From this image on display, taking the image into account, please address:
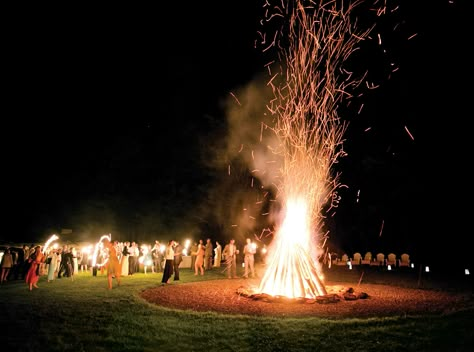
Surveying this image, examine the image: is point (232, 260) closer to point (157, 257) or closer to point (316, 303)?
point (157, 257)

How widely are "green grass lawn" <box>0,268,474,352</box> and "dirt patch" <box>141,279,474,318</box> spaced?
89 cm

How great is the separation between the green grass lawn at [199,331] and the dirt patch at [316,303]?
89cm

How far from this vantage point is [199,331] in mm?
8078

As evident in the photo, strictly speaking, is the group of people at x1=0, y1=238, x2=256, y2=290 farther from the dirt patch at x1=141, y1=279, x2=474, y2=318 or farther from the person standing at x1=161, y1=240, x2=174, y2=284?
the dirt patch at x1=141, y1=279, x2=474, y2=318

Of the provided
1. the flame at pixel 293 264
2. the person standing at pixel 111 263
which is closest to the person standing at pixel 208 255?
the person standing at pixel 111 263

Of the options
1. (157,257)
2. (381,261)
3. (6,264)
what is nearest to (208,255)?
(157,257)

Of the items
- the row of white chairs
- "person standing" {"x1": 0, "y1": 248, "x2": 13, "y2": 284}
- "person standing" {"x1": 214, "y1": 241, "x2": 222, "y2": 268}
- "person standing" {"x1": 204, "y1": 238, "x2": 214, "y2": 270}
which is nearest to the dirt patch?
"person standing" {"x1": 0, "y1": 248, "x2": 13, "y2": 284}

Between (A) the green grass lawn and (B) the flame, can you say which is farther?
(B) the flame

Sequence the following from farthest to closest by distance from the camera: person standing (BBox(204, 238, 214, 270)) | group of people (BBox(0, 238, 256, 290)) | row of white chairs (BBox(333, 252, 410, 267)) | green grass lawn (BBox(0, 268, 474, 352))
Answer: row of white chairs (BBox(333, 252, 410, 267)) < person standing (BBox(204, 238, 214, 270)) < group of people (BBox(0, 238, 256, 290)) < green grass lawn (BBox(0, 268, 474, 352))

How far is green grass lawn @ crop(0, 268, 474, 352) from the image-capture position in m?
7.14

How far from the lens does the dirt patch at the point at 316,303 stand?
10234mm

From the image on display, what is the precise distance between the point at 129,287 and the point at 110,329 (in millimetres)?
6686

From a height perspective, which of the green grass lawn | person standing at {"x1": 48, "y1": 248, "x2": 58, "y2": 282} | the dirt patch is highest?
person standing at {"x1": 48, "y1": 248, "x2": 58, "y2": 282}

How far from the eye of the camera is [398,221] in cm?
3144
